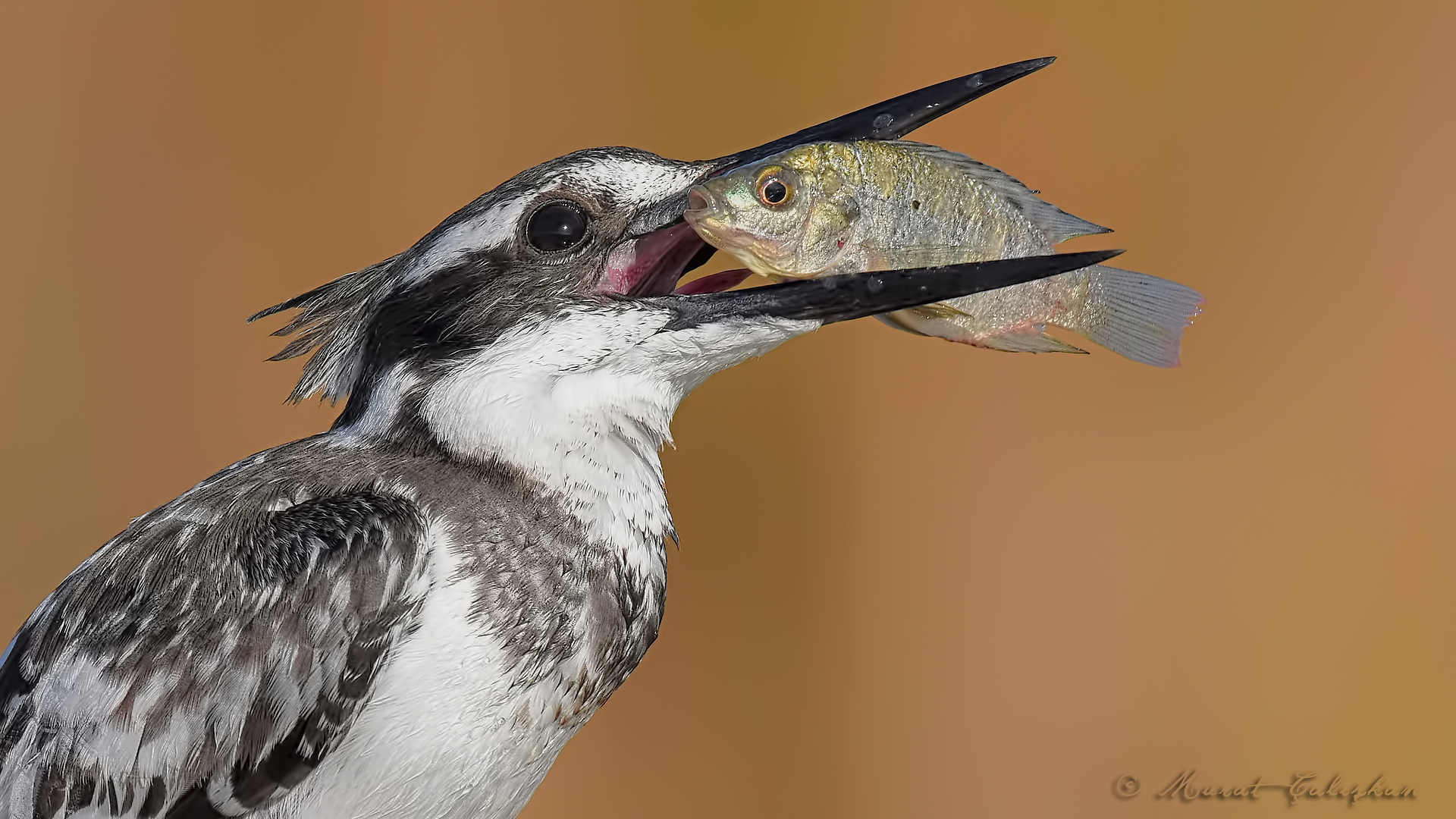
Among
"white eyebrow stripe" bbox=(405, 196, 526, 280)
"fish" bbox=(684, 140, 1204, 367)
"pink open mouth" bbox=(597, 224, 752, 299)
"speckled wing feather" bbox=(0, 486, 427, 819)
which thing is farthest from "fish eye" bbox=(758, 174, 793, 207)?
"speckled wing feather" bbox=(0, 486, 427, 819)

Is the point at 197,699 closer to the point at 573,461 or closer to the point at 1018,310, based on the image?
the point at 573,461

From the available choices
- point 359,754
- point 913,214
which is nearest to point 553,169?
point 913,214

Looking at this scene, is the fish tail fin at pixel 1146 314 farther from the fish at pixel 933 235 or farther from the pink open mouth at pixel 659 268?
the pink open mouth at pixel 659 268

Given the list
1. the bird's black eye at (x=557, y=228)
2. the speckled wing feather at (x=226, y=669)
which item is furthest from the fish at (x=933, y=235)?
the speckled wing feather at (x=226, y=669)

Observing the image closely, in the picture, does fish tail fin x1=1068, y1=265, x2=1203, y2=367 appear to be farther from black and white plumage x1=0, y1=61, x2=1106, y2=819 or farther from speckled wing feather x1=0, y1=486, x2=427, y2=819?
speckled wing feather x1=0, y1=486, x2=427, y2=819

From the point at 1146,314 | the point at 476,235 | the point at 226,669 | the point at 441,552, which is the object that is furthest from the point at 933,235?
the point at 226,669
